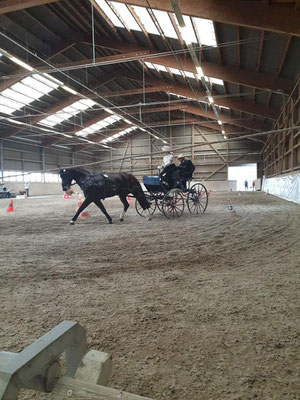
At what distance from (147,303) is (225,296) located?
0.69 m

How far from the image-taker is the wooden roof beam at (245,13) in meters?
7.10

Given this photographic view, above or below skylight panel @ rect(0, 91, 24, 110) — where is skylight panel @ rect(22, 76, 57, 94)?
above

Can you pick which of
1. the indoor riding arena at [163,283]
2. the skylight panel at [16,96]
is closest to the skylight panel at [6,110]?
the skylight panel at [16,96]

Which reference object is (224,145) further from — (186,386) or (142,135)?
(186,386)

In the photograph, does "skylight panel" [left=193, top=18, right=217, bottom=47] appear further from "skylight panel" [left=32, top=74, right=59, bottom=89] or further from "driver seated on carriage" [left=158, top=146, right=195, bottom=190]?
"skylight panel" [left=32, top=74, right=59, bottom=89]

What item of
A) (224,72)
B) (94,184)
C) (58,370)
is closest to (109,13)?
(224,72)

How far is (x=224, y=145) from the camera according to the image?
3039cm

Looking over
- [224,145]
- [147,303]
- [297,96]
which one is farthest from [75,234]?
[224,145]

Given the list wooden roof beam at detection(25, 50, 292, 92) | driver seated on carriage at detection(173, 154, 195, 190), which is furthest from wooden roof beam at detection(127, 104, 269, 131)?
driver seated on carriage at detection(173, 154, 195, 190)

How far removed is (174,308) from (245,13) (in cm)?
890

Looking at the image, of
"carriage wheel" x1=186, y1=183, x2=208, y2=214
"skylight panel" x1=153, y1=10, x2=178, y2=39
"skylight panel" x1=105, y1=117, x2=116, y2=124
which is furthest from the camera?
"skylight panel" x1=105, y1=117, x2=116, y2=124

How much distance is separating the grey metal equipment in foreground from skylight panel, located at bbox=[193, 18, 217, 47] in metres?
10.5

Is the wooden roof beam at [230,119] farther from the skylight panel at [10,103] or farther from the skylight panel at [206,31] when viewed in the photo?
the skylight panel at [206,31]

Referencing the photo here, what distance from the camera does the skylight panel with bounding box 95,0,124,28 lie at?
10.0 metres
